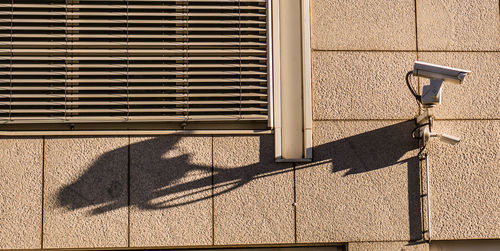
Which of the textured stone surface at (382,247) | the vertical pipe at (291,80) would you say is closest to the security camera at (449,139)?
the textured stone surface at (382,247)

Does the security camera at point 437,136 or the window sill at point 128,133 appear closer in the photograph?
the security camera at point 437,136

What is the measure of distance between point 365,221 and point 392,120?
1302mm

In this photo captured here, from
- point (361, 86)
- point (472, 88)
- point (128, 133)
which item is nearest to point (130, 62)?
point (128, 133)

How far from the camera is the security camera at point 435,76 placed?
5.74 meters

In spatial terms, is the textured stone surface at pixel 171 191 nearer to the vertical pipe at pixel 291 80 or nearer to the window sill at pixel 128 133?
the window sill at pixel 128 133

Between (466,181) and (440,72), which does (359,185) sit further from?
(440,72)

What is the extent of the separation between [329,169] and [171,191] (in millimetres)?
1947

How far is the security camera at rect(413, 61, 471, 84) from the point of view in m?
5.72

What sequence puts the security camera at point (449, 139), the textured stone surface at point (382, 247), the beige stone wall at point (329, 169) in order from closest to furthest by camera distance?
the security camera at point (449, 139) < the beige stone wall at point (329, 169) < the textured stone surface at point (382, 247)

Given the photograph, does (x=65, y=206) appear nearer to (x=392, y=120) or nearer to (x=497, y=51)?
(x=392, y=120)

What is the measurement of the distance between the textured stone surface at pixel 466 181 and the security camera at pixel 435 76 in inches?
26.5

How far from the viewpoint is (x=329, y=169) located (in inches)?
251

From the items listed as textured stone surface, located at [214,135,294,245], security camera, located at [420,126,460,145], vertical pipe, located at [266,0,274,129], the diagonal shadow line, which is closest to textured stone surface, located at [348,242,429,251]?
the diagonal shadow line

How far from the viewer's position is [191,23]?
251 inches
